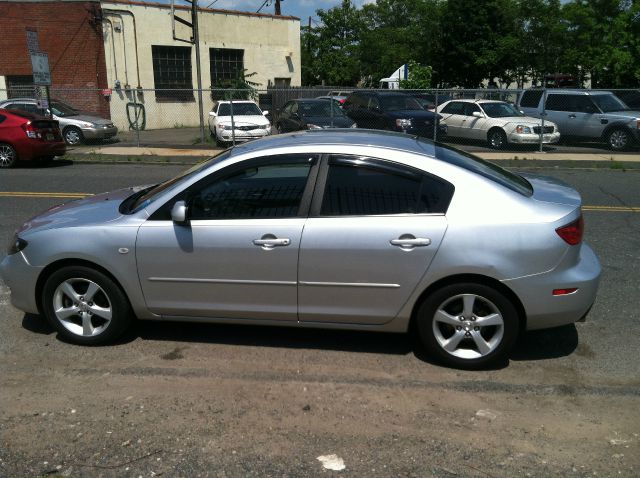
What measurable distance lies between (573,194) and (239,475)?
318cm

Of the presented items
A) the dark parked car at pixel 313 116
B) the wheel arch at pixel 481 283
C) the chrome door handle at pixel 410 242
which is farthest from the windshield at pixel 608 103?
the chrome door handle at pixel 410 242

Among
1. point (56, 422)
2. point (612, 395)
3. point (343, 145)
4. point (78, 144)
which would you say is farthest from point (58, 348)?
point (78, 144)

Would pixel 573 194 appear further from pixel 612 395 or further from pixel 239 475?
pixel 239 475

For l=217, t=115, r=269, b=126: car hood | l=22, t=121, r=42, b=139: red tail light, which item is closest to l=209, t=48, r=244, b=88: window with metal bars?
l=217, t=115, r=269, b=126: car hood

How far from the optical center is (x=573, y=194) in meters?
4.68

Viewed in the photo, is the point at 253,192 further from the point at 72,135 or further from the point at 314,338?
the point at 72,135

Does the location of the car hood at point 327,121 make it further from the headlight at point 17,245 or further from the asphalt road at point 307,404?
the headlight at point 17,245

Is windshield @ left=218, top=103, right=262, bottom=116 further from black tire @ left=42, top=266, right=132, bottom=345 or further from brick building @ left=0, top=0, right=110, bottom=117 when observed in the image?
black tire @ left=42, top=266, right=132, bottom=345

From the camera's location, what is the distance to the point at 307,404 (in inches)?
152

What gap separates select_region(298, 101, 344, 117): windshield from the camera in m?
17.8

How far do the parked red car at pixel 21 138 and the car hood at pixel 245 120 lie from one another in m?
5.47

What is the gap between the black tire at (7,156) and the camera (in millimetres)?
14836

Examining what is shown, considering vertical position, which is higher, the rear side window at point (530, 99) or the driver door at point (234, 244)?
the rear side window at point (530, 99)

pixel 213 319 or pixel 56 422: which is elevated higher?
pixel 213 319
